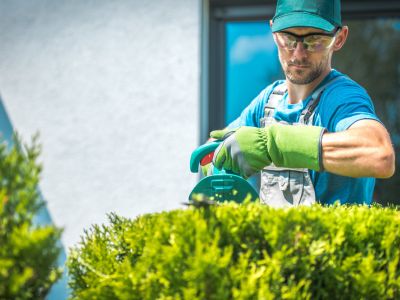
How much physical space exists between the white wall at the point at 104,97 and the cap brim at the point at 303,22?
248 cm

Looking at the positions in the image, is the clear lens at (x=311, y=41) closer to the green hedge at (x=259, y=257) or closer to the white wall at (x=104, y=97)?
the green hedge at (x=259, y=257)

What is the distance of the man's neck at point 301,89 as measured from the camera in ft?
9.23

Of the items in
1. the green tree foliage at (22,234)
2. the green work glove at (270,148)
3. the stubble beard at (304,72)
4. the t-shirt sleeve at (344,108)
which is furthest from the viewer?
the stubble beard at (304,72)

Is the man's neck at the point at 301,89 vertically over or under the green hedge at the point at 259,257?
over

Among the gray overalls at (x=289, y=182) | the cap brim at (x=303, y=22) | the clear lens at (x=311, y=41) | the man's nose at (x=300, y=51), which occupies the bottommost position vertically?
the gray overalls at (x=289, y=182)

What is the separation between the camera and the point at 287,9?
2.76m

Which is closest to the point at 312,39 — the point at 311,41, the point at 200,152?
the point at 311,41

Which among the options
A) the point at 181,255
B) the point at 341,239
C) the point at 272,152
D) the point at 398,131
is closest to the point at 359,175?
the point at 272,152

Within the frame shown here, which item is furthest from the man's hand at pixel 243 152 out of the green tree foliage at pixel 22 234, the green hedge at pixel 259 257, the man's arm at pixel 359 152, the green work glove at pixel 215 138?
the green tree foliage at pixel 22 234

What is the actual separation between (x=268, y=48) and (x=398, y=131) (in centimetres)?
128

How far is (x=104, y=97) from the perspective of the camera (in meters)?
5.36

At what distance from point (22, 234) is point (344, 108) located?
4.79ft

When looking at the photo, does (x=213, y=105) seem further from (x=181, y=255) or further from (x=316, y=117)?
(x=181, y=255)

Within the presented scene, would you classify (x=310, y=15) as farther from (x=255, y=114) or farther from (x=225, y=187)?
(x=225, y=187)
